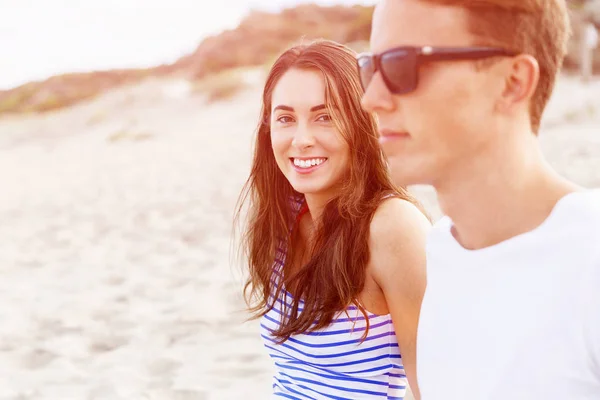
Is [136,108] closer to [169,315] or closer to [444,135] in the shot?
[169,315]

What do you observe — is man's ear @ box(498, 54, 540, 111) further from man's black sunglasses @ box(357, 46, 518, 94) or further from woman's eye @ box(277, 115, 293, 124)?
woman's eye @ box(277, 115, 293, 124)

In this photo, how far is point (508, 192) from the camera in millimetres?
1151

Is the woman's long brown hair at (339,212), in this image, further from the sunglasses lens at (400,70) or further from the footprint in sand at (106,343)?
the footprint in sand at (106,343)

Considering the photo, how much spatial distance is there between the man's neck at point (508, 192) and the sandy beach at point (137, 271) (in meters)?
2.34

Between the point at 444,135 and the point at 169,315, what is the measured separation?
359 cm

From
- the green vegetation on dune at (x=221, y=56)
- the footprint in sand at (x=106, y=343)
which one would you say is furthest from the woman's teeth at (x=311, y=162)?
the green vegetation on dune at (x=221, y=56)

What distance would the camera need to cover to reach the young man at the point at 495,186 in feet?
3.45

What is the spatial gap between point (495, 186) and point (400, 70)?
26cm

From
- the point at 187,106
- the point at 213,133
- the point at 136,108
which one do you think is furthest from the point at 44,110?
the point at 213,133

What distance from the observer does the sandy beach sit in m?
3.60

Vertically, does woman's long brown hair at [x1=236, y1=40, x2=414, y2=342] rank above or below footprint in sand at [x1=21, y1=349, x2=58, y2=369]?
above

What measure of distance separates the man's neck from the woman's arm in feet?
2.26

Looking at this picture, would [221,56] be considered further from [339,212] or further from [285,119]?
[339,212]

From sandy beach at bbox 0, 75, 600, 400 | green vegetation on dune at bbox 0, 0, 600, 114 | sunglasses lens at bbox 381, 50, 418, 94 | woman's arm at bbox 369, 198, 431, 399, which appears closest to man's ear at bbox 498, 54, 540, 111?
sunglasses lens at bbox 381, 50, 418, 94
